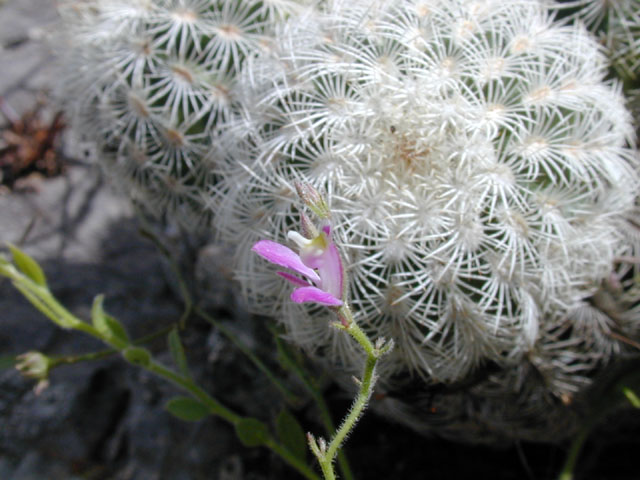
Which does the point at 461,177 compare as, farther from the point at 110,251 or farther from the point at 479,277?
the point at 110,251

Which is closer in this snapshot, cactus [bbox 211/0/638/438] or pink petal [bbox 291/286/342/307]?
pink petal [bbox 291/286/342/307]

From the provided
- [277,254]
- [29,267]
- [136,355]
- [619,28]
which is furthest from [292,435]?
[619,28]

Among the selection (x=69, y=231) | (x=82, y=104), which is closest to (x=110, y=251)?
(x=69, y=231)

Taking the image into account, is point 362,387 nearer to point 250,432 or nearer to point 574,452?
point 250,432

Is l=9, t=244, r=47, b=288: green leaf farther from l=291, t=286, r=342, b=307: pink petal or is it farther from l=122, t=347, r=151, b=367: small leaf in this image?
l=291, t=286, r=342, b=307: pink petal

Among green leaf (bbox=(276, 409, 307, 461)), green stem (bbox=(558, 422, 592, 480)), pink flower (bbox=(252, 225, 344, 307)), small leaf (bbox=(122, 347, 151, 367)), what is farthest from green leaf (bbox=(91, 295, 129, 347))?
green stem (bbox=(558, 422, 592, 480))

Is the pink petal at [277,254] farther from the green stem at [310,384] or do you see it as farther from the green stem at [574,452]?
the green stem at [574,452]
